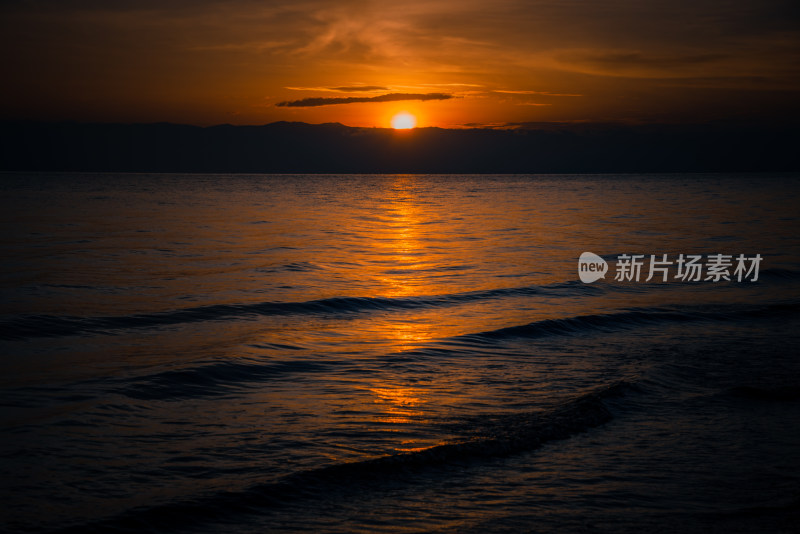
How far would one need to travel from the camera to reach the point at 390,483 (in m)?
6.70

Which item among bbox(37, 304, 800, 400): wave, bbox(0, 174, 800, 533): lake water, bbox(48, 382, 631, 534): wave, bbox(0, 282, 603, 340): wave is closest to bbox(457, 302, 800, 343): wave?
bbox(37, 304, 800, 400): wave

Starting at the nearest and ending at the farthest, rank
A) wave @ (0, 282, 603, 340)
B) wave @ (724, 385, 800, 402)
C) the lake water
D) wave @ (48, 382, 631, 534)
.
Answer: wave @ (48, 382, 631, 534) < the lake water < wave @ (724, 385, 800, 402) < wave @ (0, 282, 603, 340)

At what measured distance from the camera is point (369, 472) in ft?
22.8

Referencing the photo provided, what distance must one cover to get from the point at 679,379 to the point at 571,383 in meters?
1.80

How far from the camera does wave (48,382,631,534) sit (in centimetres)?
593

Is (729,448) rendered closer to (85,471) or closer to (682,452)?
(682,452)

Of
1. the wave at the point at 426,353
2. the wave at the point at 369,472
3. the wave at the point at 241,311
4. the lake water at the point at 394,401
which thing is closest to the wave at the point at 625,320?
the wave at the point at 426,353

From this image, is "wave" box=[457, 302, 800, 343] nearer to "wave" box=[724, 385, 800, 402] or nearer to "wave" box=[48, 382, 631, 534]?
"wave" box=[724, 385, 800, 402]

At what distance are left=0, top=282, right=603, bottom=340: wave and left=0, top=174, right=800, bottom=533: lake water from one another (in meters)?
0.10

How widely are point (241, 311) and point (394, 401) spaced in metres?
8.49

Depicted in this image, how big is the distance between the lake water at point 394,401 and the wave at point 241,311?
0.10m

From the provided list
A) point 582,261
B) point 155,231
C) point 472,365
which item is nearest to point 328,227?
point 155,231

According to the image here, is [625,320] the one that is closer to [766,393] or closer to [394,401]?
[766,393]

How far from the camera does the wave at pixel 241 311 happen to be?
47.1ft
